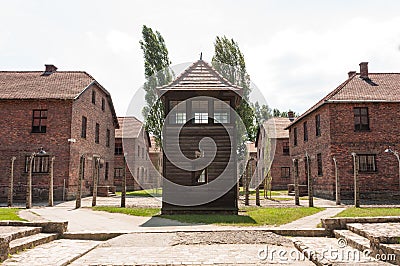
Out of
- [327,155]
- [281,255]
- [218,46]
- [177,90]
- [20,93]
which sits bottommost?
[281,255]

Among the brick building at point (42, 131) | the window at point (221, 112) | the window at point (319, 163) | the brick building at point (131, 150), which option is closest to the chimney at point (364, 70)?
the window at point (319, 163)

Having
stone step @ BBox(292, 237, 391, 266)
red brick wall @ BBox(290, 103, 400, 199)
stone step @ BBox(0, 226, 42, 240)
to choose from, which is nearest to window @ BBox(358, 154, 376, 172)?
red brick wall @ BBox(290, 103, 400, 199)

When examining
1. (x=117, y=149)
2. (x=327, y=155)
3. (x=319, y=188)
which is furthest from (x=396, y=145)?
(x=117, y=149)

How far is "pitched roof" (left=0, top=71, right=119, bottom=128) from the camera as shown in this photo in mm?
21891

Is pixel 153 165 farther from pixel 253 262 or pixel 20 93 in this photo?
pixel 253 262

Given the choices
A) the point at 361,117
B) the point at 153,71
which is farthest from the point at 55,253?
the point at 153,71

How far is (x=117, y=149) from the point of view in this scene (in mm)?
36344

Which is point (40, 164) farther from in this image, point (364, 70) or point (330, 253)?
point (364, 70)

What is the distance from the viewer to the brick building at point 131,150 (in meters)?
35.7

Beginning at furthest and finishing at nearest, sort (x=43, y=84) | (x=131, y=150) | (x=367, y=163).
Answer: (x=131, y=150), (x=43, y=84), (x=367, y=163)

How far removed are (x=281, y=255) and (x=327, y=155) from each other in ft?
50.5

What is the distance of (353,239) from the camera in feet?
26.7

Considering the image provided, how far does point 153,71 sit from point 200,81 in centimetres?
1837

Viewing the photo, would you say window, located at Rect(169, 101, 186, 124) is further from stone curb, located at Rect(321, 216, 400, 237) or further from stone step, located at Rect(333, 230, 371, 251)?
stone step, located at Rect(333, 230, 371, 251)
